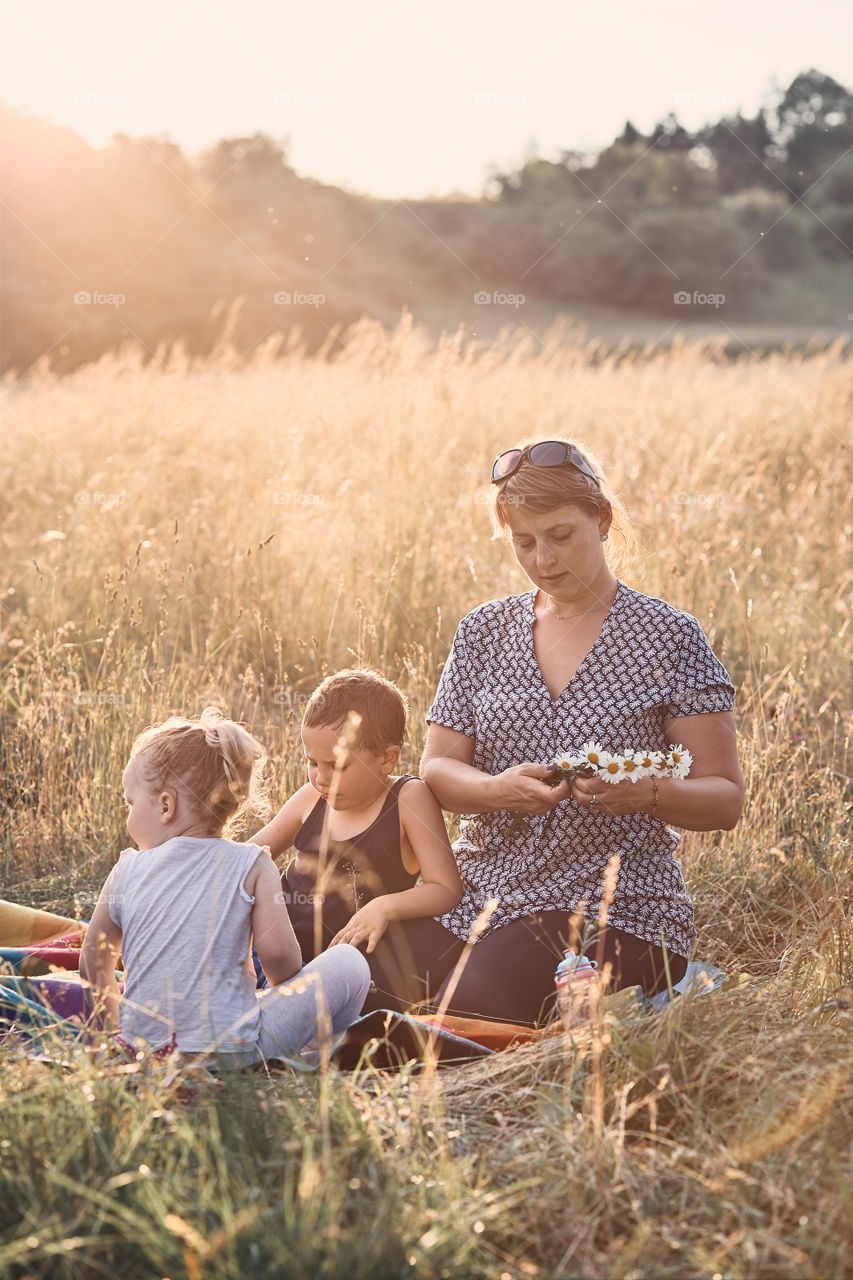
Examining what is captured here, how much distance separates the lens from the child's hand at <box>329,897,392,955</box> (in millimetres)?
2303

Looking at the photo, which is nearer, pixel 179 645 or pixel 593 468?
pixel 593 468

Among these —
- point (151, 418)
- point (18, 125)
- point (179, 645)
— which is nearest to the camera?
point (179, 645)

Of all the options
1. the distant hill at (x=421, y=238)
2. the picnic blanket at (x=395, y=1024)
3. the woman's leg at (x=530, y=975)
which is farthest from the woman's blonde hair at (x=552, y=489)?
the distant hill at (x=421, y=238)

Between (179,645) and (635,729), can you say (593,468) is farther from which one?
(179,645)

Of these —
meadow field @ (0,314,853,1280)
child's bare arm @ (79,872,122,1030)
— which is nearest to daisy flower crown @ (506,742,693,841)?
meadow field @ (0,314,853,1280)

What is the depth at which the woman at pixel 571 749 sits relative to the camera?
A: 231 centimetres

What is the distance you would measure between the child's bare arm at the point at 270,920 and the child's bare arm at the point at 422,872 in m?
0.24

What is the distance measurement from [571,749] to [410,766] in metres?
1.02

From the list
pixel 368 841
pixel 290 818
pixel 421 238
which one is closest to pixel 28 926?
pixel 290 818

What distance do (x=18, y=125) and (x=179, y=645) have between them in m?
16.1

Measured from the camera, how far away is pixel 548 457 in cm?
242

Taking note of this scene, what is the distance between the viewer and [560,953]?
2.29m

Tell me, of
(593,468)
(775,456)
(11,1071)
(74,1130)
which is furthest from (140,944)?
(775,456)

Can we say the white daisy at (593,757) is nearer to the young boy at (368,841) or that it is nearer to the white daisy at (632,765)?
the white daisy at (632,765)
